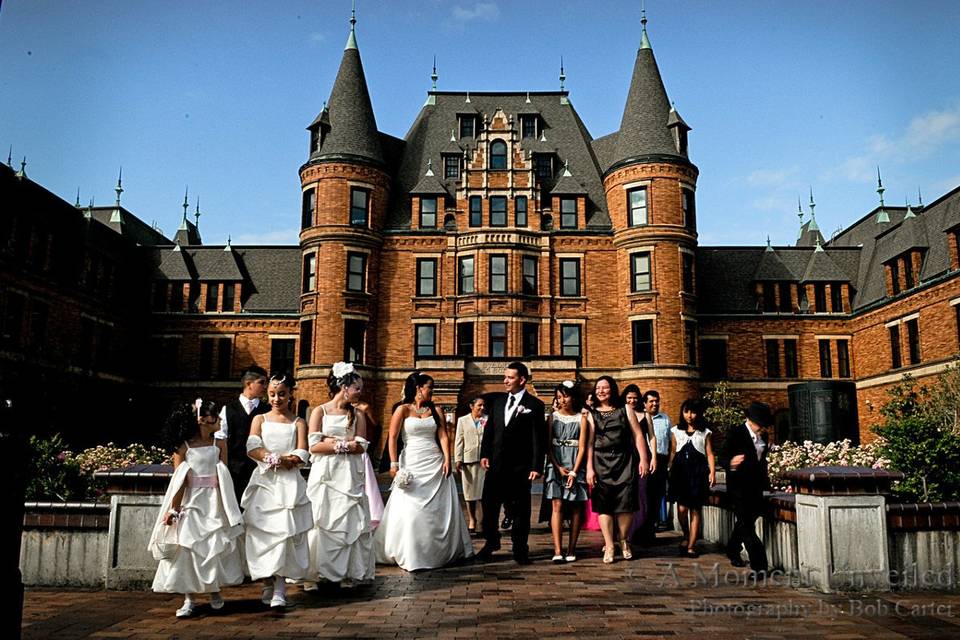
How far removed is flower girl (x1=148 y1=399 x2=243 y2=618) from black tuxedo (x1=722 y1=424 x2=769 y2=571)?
5345 millimetres

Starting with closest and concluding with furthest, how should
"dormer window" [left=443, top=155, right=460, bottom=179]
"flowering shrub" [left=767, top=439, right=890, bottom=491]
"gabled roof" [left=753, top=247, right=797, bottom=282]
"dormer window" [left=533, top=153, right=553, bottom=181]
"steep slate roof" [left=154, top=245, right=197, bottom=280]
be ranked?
"flowering shrub" [left=767, top=439, right=890, bottom=491] < "dormer window" [left=533, top=153, right=553, bottom=181] < "dormer window" [left=443, top=155, right=460, bottom=179] < "gabled roof" [left=753, top=247, right=797, bottom=282] < "steep slate roof" [left=154, top=245, right=197, bottom=280]

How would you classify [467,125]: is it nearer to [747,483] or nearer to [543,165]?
[543,165]

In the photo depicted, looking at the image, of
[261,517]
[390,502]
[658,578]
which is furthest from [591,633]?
[390,502]

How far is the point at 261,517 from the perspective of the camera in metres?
6.95

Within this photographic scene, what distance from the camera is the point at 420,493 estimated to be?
8930mm

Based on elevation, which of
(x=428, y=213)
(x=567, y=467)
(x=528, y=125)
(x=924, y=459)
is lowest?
(x=567, y=467)

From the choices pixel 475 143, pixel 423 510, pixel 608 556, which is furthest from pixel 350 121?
pixel 608 556

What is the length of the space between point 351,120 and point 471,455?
1089 inches

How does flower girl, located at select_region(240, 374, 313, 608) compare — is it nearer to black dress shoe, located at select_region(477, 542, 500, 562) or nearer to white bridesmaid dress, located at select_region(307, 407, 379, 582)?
white bridesmaid dress, located at select_region(307, 407, 379, 582)

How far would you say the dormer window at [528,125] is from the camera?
38.8 meters

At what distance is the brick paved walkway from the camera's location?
5785 mm

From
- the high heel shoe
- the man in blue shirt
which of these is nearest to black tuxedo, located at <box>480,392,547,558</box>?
the high heel shoe

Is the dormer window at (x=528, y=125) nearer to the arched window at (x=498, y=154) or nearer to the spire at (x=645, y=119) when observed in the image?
the arched window at (x=498, y=154)

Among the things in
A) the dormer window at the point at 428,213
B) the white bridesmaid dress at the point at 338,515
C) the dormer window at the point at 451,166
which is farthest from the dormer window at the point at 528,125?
the white bridesmaid dress at the point at 338,515
